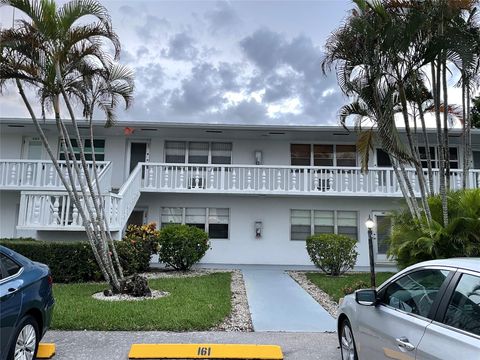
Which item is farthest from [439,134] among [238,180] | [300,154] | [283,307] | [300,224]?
[300,154]

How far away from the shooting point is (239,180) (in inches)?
568

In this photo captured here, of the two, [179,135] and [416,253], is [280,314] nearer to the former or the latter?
[416,253]

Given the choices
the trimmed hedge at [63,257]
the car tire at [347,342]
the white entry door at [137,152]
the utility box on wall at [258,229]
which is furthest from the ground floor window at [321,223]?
the car tire at [347,342]

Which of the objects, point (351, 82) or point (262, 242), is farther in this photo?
point (262, 242)

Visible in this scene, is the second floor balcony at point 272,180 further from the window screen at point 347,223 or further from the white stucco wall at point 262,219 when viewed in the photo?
the window screen at point 347,223

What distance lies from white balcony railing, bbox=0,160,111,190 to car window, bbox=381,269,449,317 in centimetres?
1138

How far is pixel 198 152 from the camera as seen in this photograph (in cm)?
1608

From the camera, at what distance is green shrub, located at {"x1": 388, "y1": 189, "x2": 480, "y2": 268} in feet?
22.0

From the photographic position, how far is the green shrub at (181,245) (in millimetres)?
11812

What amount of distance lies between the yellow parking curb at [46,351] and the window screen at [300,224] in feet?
35.9

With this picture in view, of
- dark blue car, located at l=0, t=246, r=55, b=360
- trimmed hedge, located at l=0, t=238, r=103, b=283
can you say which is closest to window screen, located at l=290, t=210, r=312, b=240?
trimmed hedge, located at l=0, t=238, r=103, b=283

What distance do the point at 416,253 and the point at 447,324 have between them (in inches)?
166

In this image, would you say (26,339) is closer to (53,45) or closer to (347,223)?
(53,45)

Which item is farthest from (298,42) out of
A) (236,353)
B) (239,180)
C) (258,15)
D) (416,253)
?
(236,353)
